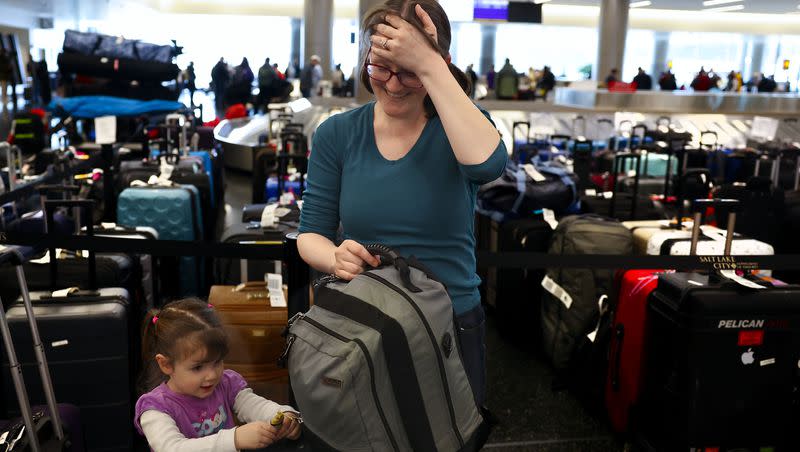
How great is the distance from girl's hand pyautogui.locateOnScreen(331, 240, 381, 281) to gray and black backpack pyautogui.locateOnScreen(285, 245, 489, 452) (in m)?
0.03

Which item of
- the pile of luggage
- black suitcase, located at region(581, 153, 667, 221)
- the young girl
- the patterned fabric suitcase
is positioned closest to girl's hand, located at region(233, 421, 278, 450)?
the young girl

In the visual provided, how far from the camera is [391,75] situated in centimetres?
133

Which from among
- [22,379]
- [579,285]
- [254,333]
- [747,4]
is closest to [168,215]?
[254,333]

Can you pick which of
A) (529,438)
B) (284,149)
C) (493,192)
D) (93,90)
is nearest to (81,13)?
(93,90)

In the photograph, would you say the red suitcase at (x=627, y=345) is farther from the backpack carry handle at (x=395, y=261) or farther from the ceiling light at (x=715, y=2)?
the ceiling light at (x=715, y=2)

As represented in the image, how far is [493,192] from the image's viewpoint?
496cm

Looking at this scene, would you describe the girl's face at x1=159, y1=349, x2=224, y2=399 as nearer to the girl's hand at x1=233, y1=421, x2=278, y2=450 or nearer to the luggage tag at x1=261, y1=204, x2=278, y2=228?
the girl's hand at x1=233, y1=421, x2=278, y2=450

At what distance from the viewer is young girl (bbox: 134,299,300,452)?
174 centimetres

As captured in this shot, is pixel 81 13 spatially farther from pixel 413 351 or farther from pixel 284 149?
pixel 413 351

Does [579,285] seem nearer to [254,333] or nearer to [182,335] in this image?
[254,333]

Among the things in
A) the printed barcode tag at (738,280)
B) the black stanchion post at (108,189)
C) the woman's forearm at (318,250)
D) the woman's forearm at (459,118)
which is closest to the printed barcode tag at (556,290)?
the printed barcode tag at (738,280)

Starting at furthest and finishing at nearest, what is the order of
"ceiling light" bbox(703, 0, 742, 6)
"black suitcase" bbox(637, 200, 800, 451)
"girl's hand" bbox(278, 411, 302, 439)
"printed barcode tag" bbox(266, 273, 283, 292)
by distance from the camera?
"ceiling light" bbox(703, 0, 742, 6) → "printed barcode tag" bbox(266, 273, 283, 292) → "black suitcase" bbox(637, 200, 800, 451) → "girl's hand" bbox(278, 411, 302, 439)

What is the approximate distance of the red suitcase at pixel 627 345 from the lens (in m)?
3.33

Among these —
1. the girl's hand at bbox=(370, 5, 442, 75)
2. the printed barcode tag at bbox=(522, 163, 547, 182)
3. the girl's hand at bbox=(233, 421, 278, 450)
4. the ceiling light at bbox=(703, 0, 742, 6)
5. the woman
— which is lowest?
the girl's hand at bbox=(233, 421, 278, 450)
